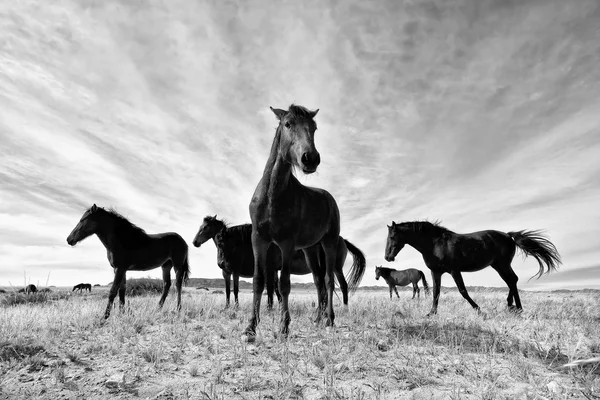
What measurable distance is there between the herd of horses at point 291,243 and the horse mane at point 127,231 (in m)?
0.03

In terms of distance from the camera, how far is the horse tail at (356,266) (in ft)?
43.6

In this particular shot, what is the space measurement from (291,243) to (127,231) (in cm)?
682

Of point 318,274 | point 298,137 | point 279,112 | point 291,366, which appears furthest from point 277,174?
point 291,366

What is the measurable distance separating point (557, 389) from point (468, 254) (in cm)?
801

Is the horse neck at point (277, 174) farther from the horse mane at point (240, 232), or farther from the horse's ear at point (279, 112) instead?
the horse mane at point (240, 232)

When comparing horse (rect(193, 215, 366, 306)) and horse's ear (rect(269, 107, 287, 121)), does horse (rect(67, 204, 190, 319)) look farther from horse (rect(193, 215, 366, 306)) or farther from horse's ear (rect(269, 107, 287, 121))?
horse's ear (rect(269, 107, 287, 121))

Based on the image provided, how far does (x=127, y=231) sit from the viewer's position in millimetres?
10203

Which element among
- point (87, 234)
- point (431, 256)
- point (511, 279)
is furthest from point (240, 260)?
point (511, 279)

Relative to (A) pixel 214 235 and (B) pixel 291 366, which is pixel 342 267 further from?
(B) pixel 291 366

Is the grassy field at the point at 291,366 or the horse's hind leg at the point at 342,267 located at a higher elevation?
the horse's hind leg at the point at 342,267

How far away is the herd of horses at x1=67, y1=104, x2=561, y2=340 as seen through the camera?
5441 millimetres

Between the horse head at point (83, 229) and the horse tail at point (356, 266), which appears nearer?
the horse head at point (83, 229)

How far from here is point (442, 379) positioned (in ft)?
11.7

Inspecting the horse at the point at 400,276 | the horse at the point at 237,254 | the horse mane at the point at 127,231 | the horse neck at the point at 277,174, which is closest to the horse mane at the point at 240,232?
the horse at the point at 237,254
